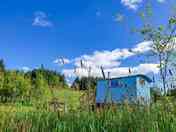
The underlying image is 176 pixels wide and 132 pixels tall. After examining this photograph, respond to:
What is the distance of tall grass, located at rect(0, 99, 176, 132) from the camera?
3251 mm

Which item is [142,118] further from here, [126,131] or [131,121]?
[126,131]

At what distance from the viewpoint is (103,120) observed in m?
3.70

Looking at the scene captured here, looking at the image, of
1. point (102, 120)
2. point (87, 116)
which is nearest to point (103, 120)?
point (102, 120)

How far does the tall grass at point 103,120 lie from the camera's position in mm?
3251

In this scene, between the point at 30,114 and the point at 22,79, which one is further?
the point at 22,79

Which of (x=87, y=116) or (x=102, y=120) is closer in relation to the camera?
(x=102, y=120)

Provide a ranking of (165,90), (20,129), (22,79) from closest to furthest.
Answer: (20,129) → (165,90) → (22,79)

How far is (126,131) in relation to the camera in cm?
337

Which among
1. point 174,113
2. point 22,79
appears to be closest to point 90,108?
point 174,113

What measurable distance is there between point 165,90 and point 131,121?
143 cm

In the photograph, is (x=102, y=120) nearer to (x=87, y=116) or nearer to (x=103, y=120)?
(x=103, y=120)

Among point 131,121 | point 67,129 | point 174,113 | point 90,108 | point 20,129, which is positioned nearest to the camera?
point 20,129

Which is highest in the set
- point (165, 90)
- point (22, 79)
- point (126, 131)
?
point (22, 79)

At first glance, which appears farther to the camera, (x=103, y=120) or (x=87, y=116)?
(x=87, y=116)
